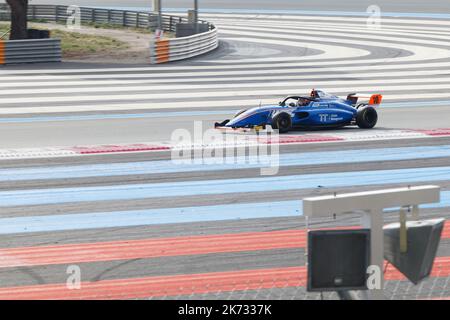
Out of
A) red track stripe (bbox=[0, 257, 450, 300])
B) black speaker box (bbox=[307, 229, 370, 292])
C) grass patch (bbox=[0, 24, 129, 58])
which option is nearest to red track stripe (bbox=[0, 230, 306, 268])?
red track stripe (bbox=[0, 257, 450, 300])

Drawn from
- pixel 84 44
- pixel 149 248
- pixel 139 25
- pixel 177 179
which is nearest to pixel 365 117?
pixel 177 179

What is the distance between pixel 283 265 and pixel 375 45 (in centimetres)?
2873

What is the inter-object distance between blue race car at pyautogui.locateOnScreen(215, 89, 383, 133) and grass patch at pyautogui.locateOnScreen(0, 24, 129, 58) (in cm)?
1646

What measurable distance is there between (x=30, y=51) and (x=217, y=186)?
1841 cm

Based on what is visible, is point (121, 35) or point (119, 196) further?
point (121, 35)

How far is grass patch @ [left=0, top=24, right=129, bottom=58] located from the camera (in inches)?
1375

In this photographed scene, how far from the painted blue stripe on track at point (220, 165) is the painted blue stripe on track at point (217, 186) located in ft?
2.95

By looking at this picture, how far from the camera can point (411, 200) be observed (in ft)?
19.8

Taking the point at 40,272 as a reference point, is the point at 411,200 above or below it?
above

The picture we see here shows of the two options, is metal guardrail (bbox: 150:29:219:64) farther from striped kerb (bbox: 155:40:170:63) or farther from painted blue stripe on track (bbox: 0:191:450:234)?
painted blue stripe on track (bbox: 0:191:450:234)

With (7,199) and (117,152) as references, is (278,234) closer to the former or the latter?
(7,199)

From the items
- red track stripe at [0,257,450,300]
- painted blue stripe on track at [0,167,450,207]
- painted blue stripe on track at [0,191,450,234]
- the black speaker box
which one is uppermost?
the black speaker box
